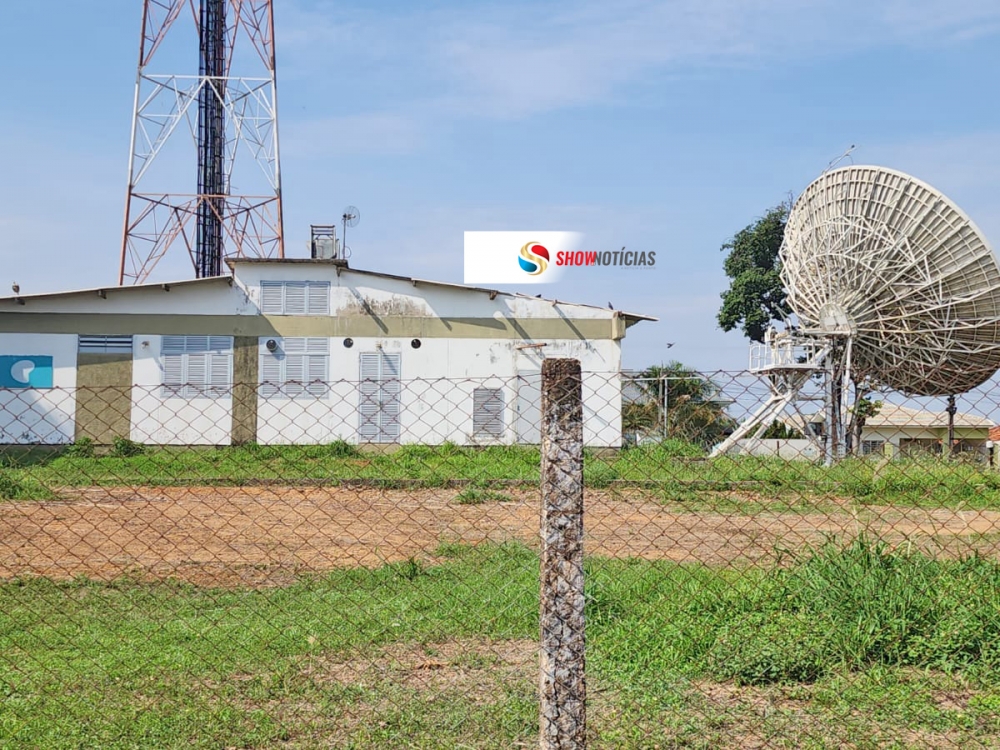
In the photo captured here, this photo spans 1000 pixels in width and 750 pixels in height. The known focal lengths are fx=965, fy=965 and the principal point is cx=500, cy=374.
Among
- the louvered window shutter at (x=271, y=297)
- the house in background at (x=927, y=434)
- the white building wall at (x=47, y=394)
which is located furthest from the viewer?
the louvered window shutter at (x=271, y=297)

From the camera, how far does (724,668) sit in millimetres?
5074

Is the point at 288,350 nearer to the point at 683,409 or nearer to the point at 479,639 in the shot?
the point at 683,409

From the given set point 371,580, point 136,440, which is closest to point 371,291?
point 136,440

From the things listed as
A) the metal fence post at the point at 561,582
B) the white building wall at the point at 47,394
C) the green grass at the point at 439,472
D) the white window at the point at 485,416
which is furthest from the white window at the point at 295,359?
the metal fence post at the point at 561,582

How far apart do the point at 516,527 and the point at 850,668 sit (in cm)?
729

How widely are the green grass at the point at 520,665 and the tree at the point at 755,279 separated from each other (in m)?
33.6

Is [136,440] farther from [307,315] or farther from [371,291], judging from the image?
[371,291]

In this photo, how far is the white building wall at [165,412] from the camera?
2195 centimetres

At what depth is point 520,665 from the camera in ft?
17.6

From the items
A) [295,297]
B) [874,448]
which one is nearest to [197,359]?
[295,297]

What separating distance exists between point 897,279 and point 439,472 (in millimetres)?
12613

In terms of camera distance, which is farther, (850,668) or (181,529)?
(181,529)

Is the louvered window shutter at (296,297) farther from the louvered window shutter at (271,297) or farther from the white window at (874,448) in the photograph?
the white window at (874,448)

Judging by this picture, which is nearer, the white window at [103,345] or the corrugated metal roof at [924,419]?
the corrugated metal roof at [924,419]
